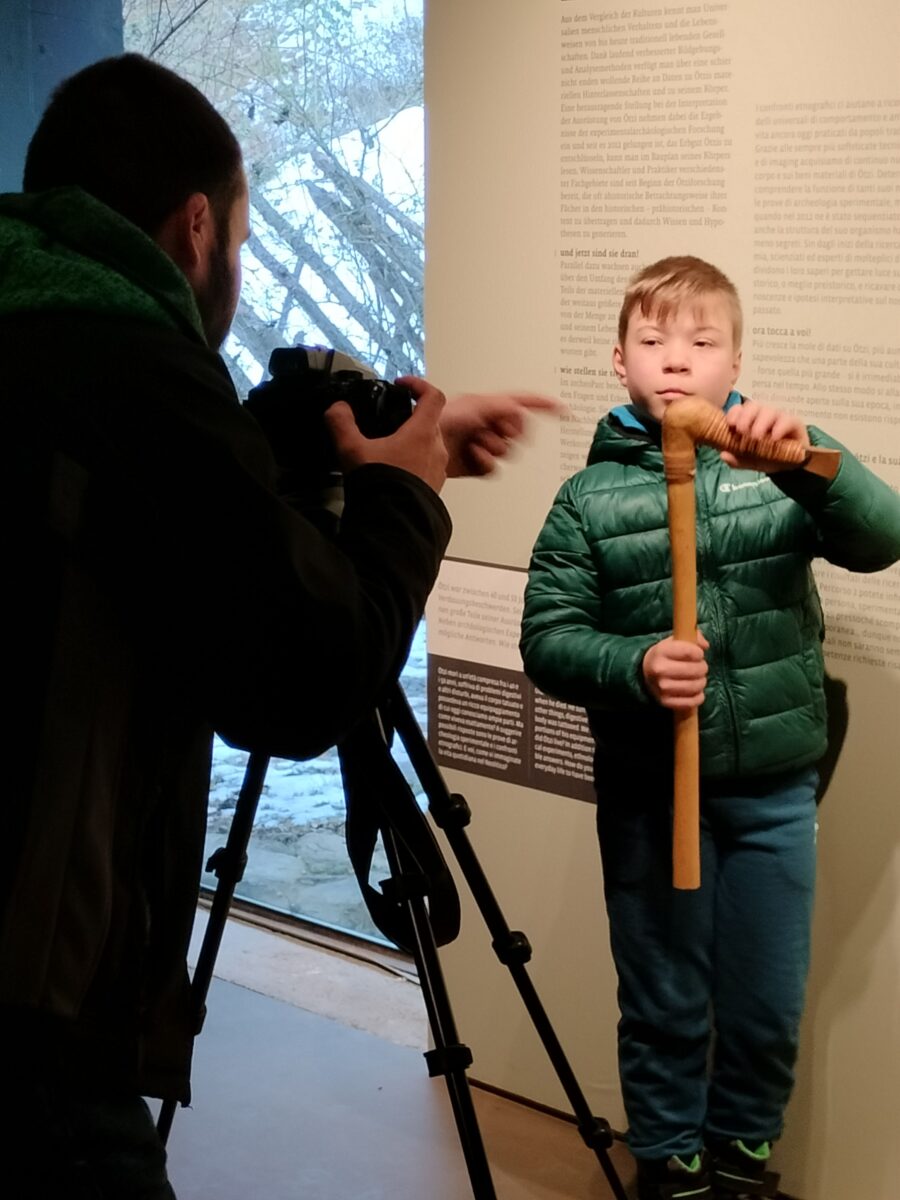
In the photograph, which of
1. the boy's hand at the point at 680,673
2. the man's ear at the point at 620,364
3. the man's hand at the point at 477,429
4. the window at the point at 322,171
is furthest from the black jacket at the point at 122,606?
the window at the point at 322,171

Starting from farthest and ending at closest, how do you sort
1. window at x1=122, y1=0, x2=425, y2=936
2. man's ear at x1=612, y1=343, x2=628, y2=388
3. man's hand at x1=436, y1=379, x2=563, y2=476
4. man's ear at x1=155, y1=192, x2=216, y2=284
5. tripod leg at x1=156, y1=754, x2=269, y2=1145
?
window at x1=122, y1=0, x2=425, y2=936, man's ear at x1=612, y1=343, x2=628, y2=388, tripod leg at x1=156, y1=754, x2=269, y2=1145, man's hand at x1=436, y1=379, x2=563, y2=476, man's ear at x1=155, y1=192, x2=216, y2=284

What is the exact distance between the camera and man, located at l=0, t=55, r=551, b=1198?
118 centimetres

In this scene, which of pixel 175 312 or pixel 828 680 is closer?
pixel 175 312

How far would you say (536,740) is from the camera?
9.42 ft

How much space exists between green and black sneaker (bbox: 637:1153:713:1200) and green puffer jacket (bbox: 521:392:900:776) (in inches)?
24.7

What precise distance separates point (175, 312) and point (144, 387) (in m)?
0.12

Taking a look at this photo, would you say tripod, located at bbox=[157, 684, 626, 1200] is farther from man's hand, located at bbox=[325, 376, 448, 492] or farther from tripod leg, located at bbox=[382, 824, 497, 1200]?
man's hand, located at bbox=[325, 376, 448, 492]

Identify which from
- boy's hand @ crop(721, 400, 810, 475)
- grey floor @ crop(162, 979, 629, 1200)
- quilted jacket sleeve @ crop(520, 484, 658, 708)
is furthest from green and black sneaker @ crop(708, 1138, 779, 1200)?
boy's hand @ crop(721, 400, 810, 475)

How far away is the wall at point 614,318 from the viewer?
2.33 metres

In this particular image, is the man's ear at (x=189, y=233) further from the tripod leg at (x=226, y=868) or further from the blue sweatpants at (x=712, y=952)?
the blue sweatpants at (x=712, y=952)

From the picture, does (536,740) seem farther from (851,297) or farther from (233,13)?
(233,13)

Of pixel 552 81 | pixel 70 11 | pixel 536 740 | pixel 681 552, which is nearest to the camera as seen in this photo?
pixel 681 552

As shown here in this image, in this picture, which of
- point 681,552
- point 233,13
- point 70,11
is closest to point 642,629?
point 681,552

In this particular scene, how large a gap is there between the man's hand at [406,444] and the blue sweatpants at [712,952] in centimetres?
102
